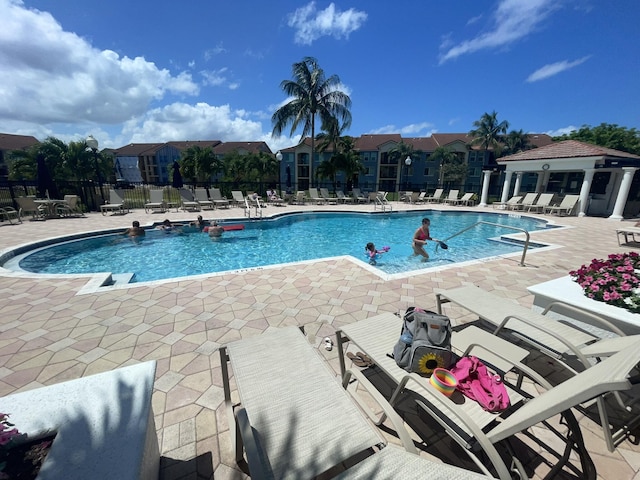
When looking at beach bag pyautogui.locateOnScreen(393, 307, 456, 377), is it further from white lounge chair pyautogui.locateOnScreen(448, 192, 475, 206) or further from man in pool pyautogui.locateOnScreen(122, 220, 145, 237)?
white lounge chair pyautogui.locateOnScreen(448, 192, 475, 206)

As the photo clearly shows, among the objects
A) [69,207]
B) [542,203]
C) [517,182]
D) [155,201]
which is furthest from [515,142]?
[69,207]

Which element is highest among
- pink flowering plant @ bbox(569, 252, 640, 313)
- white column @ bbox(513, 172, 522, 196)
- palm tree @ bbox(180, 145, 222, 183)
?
palm tree @ bbox(180, 145, 222, 183)

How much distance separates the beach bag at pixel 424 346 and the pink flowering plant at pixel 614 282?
244cm

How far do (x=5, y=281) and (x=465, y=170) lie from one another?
44770 millimetres

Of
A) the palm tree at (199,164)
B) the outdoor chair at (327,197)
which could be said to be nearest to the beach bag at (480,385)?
the outdoor chair at (327,197)

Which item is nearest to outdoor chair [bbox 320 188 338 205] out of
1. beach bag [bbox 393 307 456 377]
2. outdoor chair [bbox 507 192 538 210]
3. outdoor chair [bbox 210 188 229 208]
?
outdoor chair [bbox 210 188 229 208]

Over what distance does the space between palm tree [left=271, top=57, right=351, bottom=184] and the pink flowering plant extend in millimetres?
18383

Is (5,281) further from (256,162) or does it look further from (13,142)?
(13,142)

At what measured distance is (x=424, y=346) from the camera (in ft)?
7.22

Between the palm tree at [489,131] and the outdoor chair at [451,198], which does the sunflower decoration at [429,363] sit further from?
the palm tree at [489,131]

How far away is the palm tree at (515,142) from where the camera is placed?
40250mm

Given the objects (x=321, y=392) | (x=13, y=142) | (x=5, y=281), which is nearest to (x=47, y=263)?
(x=5, y=281)

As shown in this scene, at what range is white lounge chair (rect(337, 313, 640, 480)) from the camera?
1.35 m

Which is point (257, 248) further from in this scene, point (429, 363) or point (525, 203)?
point (525, 203)
